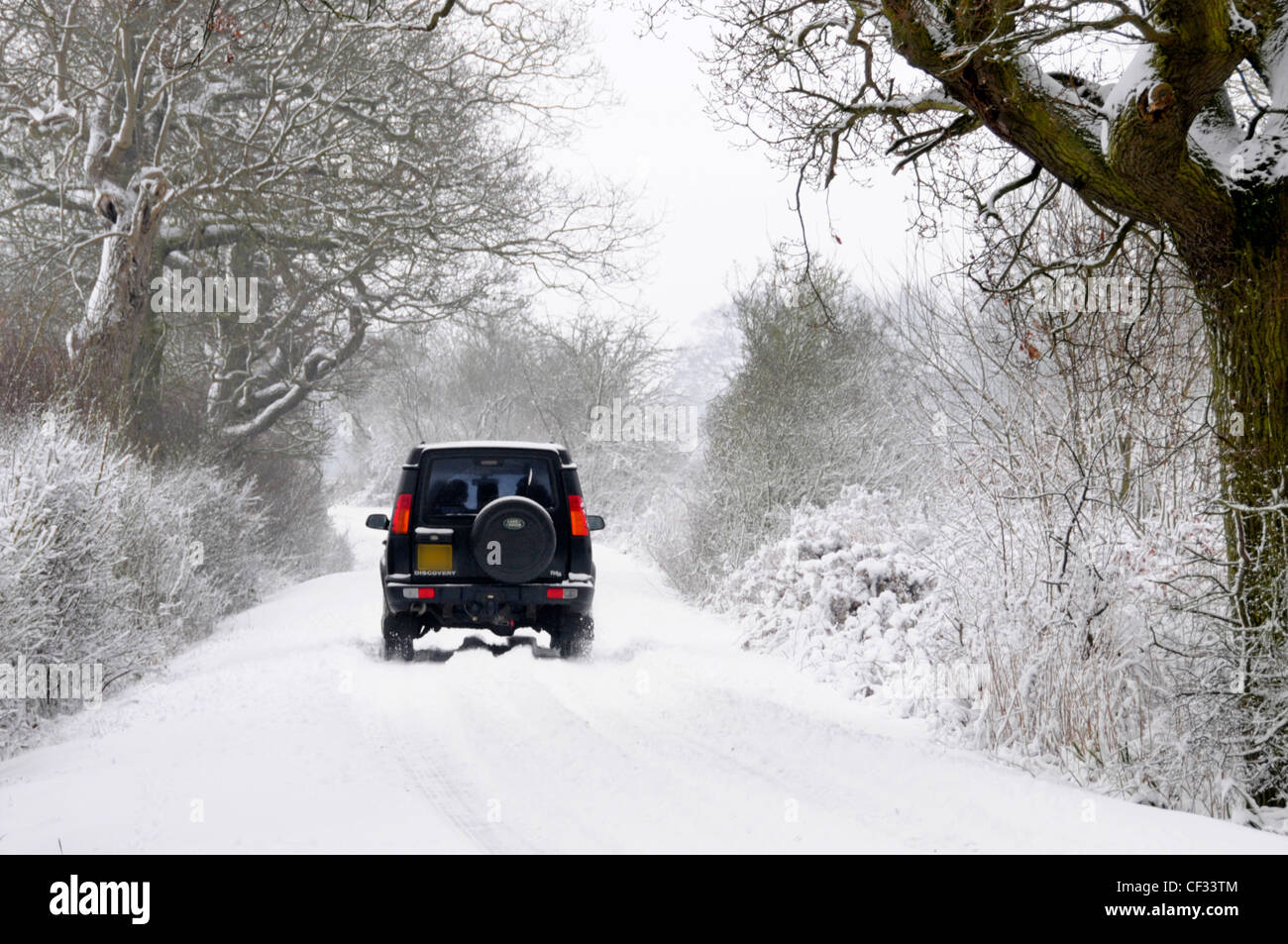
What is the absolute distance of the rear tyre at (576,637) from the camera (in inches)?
411

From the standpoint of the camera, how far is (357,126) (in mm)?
16750

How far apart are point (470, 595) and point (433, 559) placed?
0.52 metres

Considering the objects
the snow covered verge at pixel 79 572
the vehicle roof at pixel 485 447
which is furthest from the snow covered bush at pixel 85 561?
the vehicle roof at pixel 485 447

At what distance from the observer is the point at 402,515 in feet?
33.4

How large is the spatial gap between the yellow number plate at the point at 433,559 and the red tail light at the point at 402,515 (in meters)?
0.29

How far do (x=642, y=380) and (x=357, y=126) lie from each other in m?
21.1

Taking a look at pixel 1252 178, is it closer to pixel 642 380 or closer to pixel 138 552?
pixel 138 552

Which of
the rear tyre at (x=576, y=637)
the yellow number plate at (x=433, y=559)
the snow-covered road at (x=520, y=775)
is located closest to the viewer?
the snow-covered road at (x=520, y=775)

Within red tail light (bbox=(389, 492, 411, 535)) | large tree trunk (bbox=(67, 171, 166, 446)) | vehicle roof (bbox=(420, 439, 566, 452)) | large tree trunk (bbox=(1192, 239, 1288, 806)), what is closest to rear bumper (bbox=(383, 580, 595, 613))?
red tail light (bbox=(389, 492, 411, 535))

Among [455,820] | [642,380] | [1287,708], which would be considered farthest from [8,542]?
[642,380]

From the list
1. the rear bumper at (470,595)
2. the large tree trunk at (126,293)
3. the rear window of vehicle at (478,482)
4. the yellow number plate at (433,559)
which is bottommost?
the rear bumper at (470,595)

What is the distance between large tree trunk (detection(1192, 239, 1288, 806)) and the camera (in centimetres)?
560

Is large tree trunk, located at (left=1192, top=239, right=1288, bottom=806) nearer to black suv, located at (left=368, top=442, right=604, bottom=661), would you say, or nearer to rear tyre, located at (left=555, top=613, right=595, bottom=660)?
black suv, located at (left=368, top=442, right=604, bottom=661)

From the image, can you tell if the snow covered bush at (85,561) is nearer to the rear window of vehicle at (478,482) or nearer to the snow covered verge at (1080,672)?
the rear window of vehicle at (478,482)
